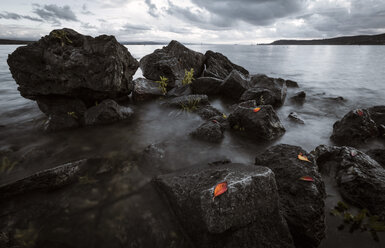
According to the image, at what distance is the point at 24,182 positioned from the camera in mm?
3680

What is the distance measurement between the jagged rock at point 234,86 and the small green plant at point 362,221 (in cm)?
794

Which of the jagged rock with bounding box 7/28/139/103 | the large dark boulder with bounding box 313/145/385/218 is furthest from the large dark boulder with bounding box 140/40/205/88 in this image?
the large dark boulder with bounding box 313/145/385/218

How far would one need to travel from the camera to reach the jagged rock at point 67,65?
6.63 metres

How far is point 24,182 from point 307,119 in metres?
9.66

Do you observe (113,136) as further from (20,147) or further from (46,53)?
(46,53)

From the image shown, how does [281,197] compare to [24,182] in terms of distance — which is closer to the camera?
[281,197]

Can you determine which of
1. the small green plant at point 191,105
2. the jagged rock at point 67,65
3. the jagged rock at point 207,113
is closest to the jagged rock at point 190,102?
the small green plant at point 191,105

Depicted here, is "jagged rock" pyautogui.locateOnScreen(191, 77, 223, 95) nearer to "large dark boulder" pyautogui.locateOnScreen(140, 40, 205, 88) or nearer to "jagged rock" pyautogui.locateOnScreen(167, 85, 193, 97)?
"jagged rock" pyautogui.locateOnScreen(167, 85, 193, 97)

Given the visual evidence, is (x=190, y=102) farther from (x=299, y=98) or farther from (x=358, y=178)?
(x=299, y=98)

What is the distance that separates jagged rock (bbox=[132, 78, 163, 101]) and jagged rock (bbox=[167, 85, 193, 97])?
0.60 metres

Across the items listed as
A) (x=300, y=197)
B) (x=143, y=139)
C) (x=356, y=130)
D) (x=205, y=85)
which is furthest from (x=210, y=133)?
(x=205, y=85)

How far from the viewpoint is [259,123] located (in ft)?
19.9

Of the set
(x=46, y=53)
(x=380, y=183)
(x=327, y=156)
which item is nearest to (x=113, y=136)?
(x=46, y=53)

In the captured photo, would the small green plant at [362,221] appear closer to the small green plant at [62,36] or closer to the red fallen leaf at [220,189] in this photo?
the red fallen leaf at [220,189]
